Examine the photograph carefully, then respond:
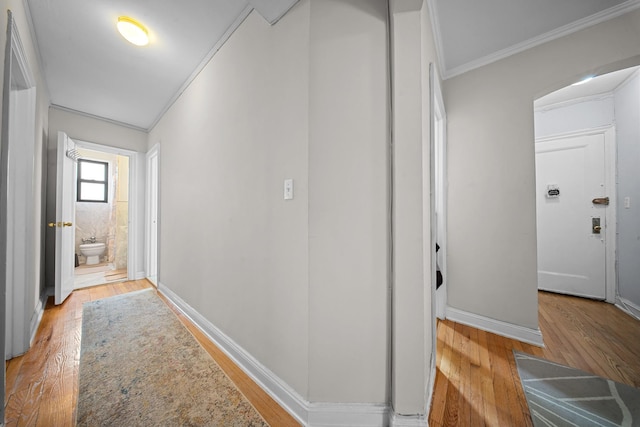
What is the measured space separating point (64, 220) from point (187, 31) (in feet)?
8.77

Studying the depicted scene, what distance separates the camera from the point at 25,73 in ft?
5.45

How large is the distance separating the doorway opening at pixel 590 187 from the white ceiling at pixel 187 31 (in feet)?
5.05

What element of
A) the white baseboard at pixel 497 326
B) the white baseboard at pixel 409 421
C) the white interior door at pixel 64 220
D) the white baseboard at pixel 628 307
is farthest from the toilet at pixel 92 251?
the white baseboard at pixel 628 307

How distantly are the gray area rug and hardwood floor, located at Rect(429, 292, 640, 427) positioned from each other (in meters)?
0.07

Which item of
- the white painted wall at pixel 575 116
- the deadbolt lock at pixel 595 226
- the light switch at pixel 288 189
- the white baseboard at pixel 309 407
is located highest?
the white painted wall at pixel 575 116

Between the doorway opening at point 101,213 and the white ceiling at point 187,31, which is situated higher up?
the white ceiling at point 187,31

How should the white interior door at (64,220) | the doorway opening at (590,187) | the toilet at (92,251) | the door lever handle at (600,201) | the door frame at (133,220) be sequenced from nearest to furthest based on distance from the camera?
the doorway opening at (590,187) → the white interior door at (64,220) → the door lever handle at (600,201) → the door frame at (133,220) → the toilet at (92,251)

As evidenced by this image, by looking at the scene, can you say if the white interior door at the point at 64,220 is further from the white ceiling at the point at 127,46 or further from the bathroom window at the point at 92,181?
the bathroom window at the point at 92,181

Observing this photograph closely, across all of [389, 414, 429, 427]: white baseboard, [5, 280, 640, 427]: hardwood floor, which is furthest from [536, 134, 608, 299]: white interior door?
[389, 414, 429, 427]: white baseboard

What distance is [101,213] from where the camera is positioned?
196 inches

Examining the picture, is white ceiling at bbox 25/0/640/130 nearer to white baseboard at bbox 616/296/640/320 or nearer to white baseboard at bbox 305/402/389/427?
white baseboard at bbox 305/402/389/427

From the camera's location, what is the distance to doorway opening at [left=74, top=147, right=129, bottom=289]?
4.34 meters

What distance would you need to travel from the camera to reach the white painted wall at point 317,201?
1142 mm

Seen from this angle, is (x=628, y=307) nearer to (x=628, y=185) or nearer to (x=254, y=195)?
(x=628, y=185)
